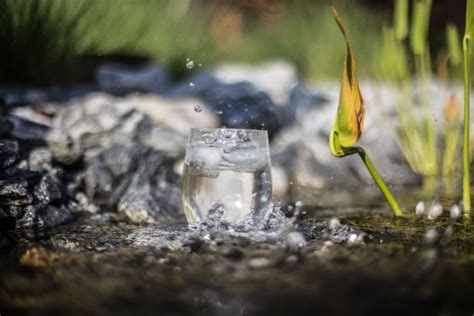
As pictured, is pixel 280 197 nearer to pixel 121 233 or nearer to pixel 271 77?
pixel 121 233

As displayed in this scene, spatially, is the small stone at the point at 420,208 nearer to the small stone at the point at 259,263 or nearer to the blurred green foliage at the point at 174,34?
the small stone at the point at 259,263

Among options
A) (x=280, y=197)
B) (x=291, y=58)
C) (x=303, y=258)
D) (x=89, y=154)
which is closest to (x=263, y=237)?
(x=303, y=258)

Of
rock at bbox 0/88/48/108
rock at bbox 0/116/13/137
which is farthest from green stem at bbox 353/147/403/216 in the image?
rock at bbox 0/88/48/108

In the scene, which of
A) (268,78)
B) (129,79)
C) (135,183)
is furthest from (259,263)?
(268,78)

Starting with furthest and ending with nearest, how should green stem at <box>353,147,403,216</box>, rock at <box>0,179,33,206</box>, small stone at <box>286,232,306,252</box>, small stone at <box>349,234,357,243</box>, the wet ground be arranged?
rock at <box>0,179,33,206</box>, green stem at <box>353,147,403,216</box>, small stone at <box>349,234,357,243</box>, small stone at <box>286,232,306,252</box>, the wet ground

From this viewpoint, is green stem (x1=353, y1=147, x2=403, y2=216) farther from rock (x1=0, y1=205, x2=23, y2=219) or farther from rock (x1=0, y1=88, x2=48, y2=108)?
rock (x1=0, y1=88, x2=48, y2=108)

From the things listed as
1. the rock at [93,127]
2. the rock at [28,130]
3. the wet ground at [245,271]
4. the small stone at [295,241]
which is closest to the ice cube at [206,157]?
the wet ground at [245,271]
